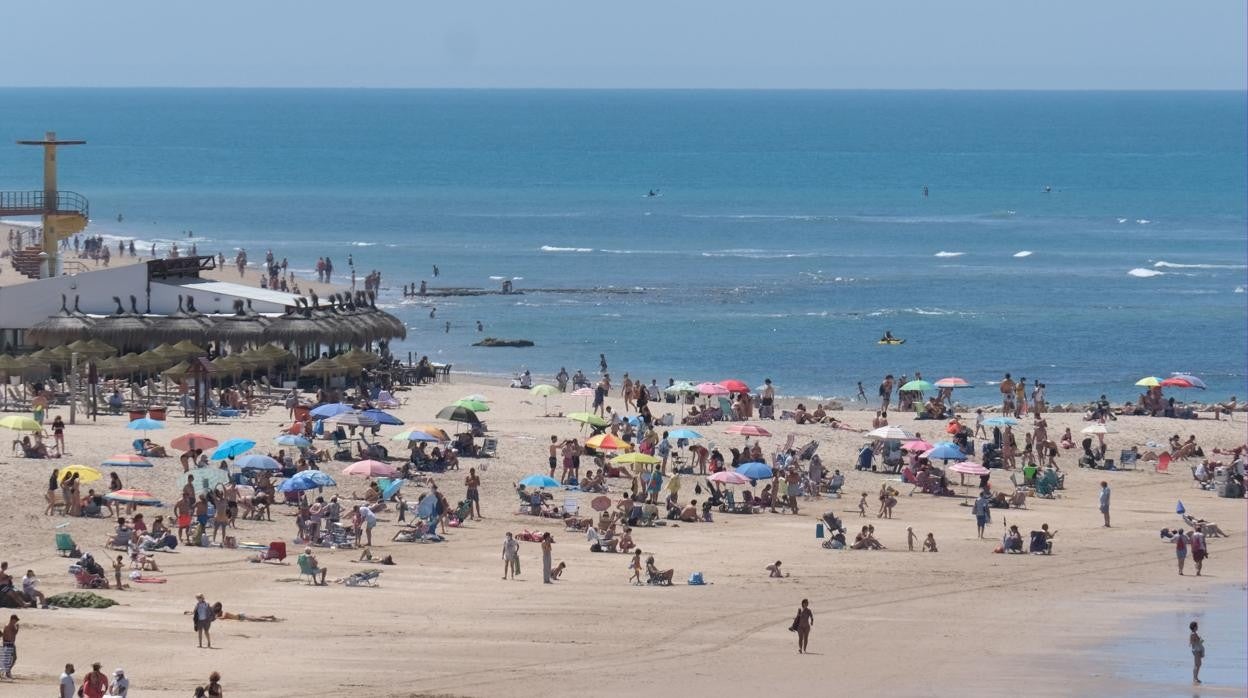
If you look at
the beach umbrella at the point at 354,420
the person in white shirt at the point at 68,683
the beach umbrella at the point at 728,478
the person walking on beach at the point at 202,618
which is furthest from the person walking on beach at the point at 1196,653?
the beach umbrella at the point at 354,420

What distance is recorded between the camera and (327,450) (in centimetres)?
3300

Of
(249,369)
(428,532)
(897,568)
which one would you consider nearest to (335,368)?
(249,369)

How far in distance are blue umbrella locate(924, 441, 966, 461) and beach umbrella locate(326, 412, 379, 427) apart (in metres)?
9.41

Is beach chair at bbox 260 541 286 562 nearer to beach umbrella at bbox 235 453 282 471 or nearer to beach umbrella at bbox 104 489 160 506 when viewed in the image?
beach umbrella at bbox 104 489 160 506

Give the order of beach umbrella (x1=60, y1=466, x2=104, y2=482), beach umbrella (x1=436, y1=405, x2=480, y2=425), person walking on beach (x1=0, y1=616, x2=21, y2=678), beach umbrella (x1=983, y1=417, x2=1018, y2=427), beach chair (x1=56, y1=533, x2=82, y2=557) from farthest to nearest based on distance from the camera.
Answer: beach umbrella (x1=983, y1=417, x2=1018, y2=427) → beach umbrella (x1=436, y1=405, x2=480, y2=425) → beach umbrella (x1=60, y1=466, x2=104, y2=482) → beach chair (x1=56, y1=533, x2=82, y2=557) → person walking on beach (x1=0, y1=616, x2=21, y2=678)

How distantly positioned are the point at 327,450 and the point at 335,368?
7.70m

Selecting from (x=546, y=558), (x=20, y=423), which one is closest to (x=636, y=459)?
(x=546, y=558)

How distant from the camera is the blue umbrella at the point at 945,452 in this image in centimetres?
3362

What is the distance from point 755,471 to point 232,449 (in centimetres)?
826

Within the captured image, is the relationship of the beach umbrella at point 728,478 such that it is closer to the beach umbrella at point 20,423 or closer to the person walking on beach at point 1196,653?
the person walking on beach at point 1196,653

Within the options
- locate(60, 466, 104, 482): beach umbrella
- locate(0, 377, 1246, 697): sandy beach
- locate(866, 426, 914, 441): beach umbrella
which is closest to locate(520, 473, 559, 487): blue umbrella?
locate(0, 377, 1246, 697): sandy beach

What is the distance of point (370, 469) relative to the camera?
3056 centimetres

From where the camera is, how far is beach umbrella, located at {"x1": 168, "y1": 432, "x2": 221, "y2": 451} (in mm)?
30562

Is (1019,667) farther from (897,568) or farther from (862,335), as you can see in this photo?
(862,335)
